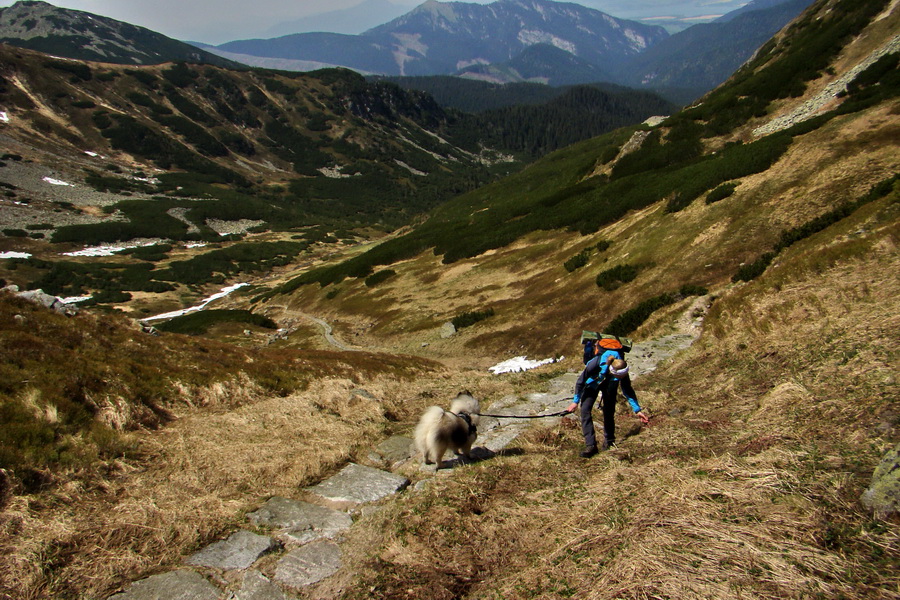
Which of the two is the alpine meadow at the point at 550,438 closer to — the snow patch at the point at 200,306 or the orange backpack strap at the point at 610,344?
the orange backpack strap at the point at 610,344

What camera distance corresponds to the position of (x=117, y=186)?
166m

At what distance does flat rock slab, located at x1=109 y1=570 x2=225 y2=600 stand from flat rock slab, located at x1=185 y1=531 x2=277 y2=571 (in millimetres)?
284

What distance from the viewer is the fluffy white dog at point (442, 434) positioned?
330 inches

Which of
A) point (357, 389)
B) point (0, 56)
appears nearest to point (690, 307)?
point (357, 389)

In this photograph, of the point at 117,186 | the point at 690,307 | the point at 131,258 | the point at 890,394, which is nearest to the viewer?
the point at 890,394

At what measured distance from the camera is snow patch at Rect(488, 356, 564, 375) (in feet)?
81.7

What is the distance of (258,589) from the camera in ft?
17.5

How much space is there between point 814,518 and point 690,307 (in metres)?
17.5

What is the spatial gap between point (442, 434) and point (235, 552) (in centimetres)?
377

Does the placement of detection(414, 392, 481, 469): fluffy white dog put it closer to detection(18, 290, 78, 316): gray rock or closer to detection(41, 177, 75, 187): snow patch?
detection(18, 290, 78, 316): gray rock

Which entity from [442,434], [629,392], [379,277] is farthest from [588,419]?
[379,277]

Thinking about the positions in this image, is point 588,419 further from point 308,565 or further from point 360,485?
point 308,565

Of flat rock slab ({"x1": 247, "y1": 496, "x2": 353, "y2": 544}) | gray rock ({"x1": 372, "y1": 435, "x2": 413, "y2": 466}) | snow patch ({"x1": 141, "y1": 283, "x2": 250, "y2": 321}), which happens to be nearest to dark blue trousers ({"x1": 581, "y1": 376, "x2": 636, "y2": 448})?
gray rock ({"x1": 372, "y1": 435, "x2": 413, "y2": 466})

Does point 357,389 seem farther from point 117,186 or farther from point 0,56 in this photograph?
point 0,56
